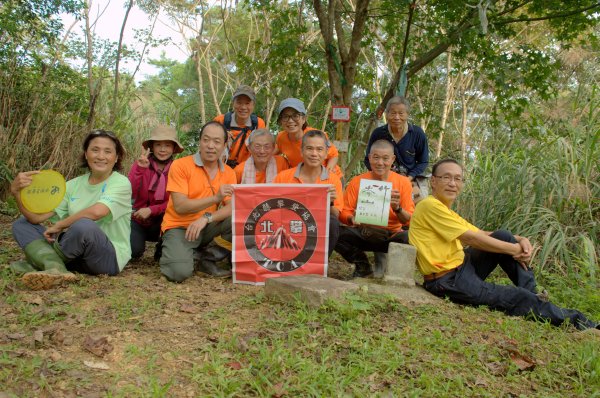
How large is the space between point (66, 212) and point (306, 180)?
1967mm

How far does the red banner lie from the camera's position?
4.39 m

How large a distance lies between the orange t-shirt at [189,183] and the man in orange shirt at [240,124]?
25.4 inches

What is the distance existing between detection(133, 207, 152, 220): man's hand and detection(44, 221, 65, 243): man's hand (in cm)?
82

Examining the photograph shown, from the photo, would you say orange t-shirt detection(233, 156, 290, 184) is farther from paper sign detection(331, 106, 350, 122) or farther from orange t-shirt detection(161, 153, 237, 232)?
paper sign detection(331, 106, 350, 122)

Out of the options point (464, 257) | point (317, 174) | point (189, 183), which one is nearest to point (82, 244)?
point (189, 183)

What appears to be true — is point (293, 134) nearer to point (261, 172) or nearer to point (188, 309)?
point (261, 172)

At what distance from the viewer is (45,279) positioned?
11.8 feet

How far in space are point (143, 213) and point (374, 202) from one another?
205 centimetres

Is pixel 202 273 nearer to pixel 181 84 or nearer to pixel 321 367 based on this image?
pixel 321 367

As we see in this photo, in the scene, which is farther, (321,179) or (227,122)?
(227,122)

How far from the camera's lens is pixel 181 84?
84.8ft

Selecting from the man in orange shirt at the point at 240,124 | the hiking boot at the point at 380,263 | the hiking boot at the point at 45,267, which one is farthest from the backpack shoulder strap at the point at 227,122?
the hiking boot at the point at 45,267

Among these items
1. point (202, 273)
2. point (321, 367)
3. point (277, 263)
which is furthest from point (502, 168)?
point (321, 367)

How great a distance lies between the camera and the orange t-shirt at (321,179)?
4.59 meters
